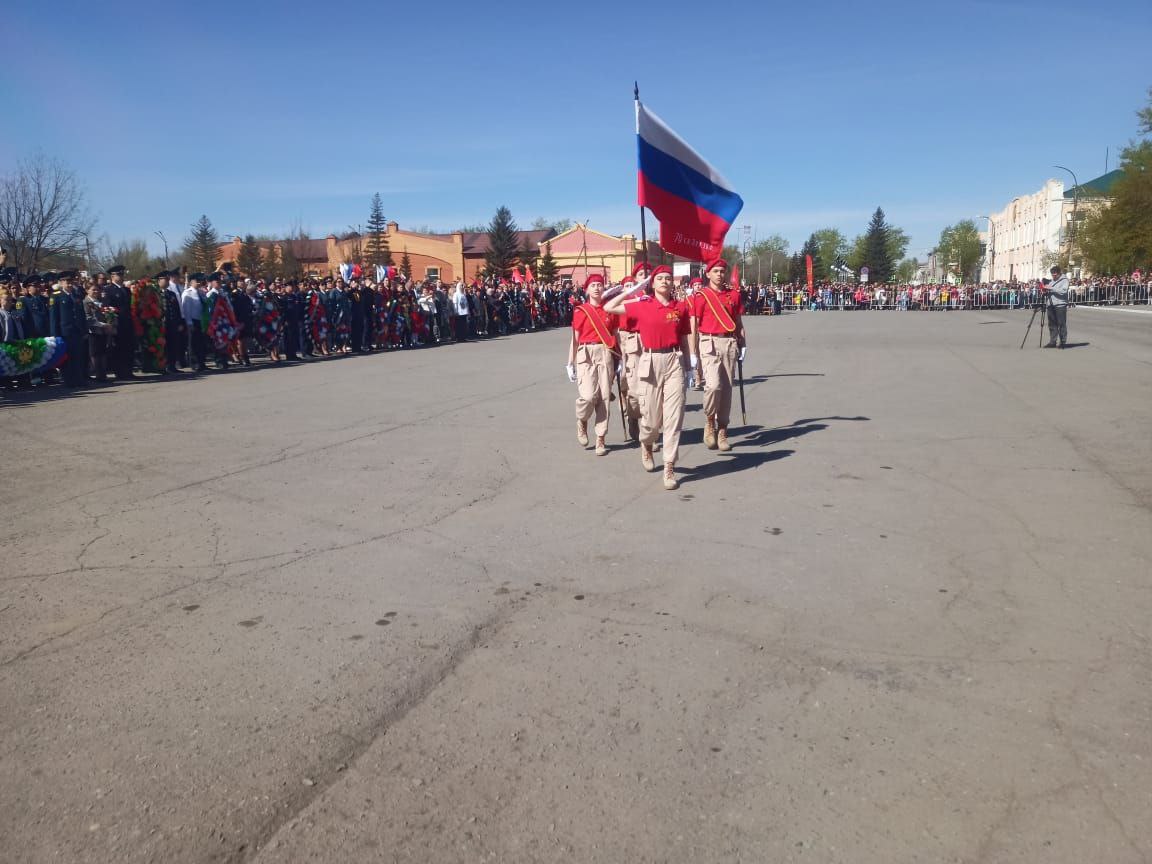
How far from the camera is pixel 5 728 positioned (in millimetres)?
3533

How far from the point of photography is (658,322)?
7.48 metres

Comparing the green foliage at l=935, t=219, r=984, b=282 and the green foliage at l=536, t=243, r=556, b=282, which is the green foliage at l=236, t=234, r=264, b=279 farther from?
the green foliage at l=935, t=219, r=984, b=282

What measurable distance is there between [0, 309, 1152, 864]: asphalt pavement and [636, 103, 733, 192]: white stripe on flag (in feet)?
11.4

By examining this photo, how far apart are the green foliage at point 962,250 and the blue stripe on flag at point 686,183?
113770mm

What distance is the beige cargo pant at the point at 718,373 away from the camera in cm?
895

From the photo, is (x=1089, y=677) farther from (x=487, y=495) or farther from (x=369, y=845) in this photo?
(x=487, y=495)

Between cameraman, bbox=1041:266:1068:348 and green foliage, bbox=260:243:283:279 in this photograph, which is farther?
green foliage, bbox=260:243:283:279

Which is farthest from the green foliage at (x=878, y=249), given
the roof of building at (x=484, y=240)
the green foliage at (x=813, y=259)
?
the roof of building at (x=484, y=240)

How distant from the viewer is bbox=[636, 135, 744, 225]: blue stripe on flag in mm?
9461

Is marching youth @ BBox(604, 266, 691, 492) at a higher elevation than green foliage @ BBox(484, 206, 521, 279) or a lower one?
lower

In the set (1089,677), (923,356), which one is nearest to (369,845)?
(1089,677)

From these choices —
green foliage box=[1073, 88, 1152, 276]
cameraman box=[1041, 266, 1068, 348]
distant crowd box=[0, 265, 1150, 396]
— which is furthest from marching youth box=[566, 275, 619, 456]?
green foliage box=[1073, 88, 1152, 276]

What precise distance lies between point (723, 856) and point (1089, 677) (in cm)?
212

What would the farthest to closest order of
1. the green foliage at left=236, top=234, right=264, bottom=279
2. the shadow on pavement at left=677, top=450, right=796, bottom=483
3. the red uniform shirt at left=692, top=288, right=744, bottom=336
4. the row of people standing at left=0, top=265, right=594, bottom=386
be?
Answer: the green foliage at left=236, top=234, right=264, bottom=279, the row of people standing at left=0, top=265, right=594, bottom=386, the red uniform shirt at left=692, top=288, right=744, bottom=336, the shadow on pavement at left=677, top=450, right=796, bottom=483
